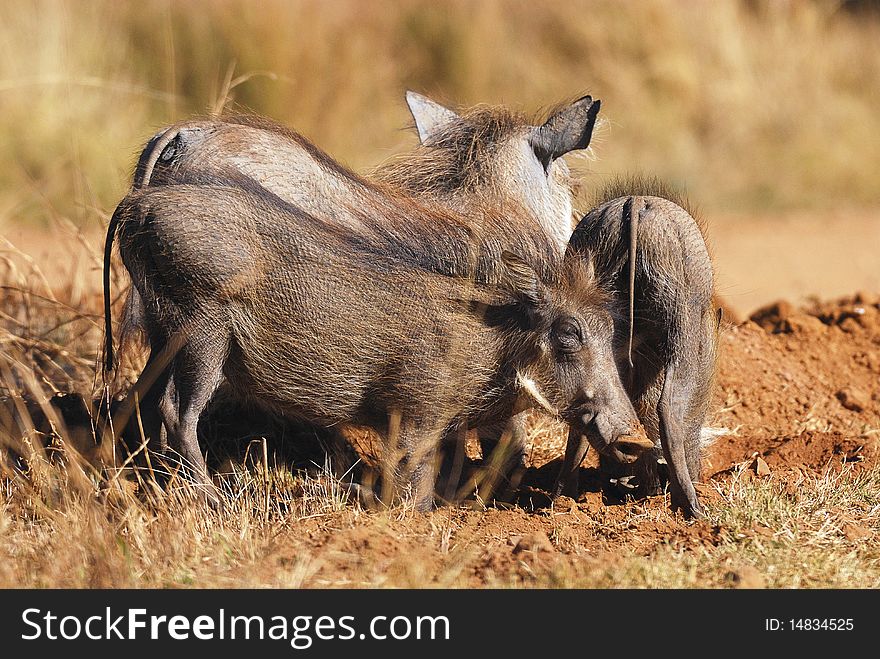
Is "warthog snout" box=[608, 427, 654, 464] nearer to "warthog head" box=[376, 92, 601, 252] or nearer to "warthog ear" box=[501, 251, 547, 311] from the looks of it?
"warthog ear" box=[501, 251, 547, 311]

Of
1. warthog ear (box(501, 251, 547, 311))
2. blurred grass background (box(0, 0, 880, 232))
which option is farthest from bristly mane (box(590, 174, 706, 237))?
blurred grass background (box(0, 0, 880, 232))

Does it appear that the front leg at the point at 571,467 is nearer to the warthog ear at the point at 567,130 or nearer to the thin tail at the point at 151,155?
the warthog ear at the point at 567,130

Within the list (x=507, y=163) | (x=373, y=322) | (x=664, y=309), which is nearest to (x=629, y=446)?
(x=664, y=309)

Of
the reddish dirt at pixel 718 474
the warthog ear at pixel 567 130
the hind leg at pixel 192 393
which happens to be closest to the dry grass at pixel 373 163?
the reddish dirt at pixel 718 474

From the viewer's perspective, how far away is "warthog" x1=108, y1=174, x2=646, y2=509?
3957 millimetres

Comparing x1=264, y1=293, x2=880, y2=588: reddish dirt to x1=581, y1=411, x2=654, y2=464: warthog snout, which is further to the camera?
x1=581, y1=411, x2=654, y2=464: warthog snout

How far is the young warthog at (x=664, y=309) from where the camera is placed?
4.07 meters

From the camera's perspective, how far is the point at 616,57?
11656mm

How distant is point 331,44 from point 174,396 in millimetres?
6557

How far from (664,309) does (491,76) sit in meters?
7.61

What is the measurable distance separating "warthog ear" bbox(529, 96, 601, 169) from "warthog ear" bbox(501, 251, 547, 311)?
106 centimetres

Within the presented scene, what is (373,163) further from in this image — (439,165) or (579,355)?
(579,355)

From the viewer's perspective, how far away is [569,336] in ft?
13.7

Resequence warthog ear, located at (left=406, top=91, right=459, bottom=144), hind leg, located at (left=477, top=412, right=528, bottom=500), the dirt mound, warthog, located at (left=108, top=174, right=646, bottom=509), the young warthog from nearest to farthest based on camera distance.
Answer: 1. warthog, located at (left=108, top=174, right=646, bottom=509)
2. the young warthog
3. hind leg, located at (left=477, top=412, right=528, bottom=500)
4. the dirt mound
5. warthog ear, located at (left=406, top=91, right=459, bottom=144)
